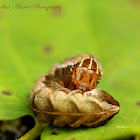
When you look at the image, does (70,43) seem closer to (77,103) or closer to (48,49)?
(48,49)

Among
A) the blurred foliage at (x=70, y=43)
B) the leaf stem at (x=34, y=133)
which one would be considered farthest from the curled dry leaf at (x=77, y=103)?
the blurred foliage at (x=70, y=43)

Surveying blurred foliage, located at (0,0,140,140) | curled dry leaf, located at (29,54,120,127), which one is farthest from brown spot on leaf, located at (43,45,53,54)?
curled dry leaf, located at (29,54,120,127)

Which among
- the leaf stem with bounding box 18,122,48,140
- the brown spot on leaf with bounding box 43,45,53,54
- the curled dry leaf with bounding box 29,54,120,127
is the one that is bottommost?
the leaf stem with bounding box 18,122,48,140

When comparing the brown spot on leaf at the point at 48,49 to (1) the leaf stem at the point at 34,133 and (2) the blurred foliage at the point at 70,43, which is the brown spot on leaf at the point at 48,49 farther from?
(1) the leaf stem at the point at 34,133

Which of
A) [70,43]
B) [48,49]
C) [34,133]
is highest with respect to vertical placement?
[70,43]

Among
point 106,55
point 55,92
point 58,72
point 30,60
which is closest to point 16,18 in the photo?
point 30,60

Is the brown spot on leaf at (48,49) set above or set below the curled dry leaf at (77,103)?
above

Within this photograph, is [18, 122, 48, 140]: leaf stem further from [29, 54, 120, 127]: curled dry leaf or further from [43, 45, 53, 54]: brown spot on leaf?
[43, 45, 53, 54]: brown spot on leaf

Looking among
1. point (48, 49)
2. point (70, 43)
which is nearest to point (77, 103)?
point (48, 49)

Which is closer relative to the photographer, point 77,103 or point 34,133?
point 77,103
